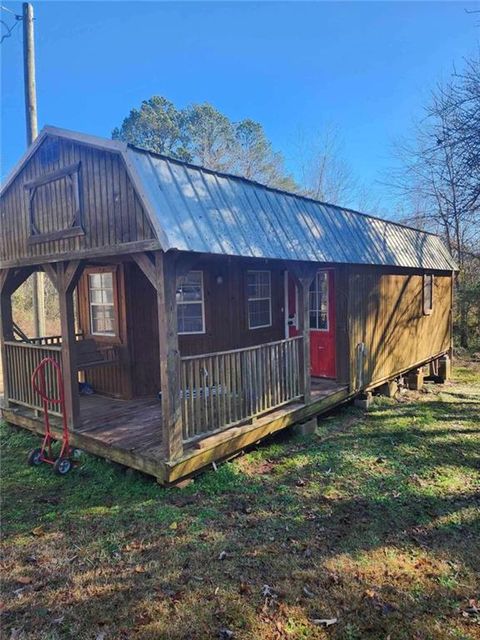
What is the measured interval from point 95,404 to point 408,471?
5295 mm

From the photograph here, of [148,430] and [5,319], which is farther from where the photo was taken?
[5,319]

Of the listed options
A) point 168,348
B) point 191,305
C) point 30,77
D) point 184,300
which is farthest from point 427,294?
point 30,77

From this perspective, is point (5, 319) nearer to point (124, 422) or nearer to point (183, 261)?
point (124, 422)

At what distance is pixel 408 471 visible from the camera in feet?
18.4

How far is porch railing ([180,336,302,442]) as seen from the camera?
5070mm

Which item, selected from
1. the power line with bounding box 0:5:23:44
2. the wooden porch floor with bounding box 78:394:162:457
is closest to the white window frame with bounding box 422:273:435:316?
the wooden porch floor with bounding box 78:394:162:457

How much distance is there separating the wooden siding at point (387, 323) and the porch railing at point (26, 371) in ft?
17.9

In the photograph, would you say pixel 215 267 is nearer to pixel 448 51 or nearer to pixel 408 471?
pixel 408 471

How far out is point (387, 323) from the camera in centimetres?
953

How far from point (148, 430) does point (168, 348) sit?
1.79m

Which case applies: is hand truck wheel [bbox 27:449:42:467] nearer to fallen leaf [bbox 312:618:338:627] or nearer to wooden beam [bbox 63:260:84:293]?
wooden beam [bbox 63:260:84:293]

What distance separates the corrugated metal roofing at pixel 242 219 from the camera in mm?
4625

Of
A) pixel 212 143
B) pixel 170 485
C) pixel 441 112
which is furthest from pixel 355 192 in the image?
pixel 170 485

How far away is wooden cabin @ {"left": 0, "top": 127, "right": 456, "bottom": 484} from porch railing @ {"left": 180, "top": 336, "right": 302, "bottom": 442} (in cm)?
3
